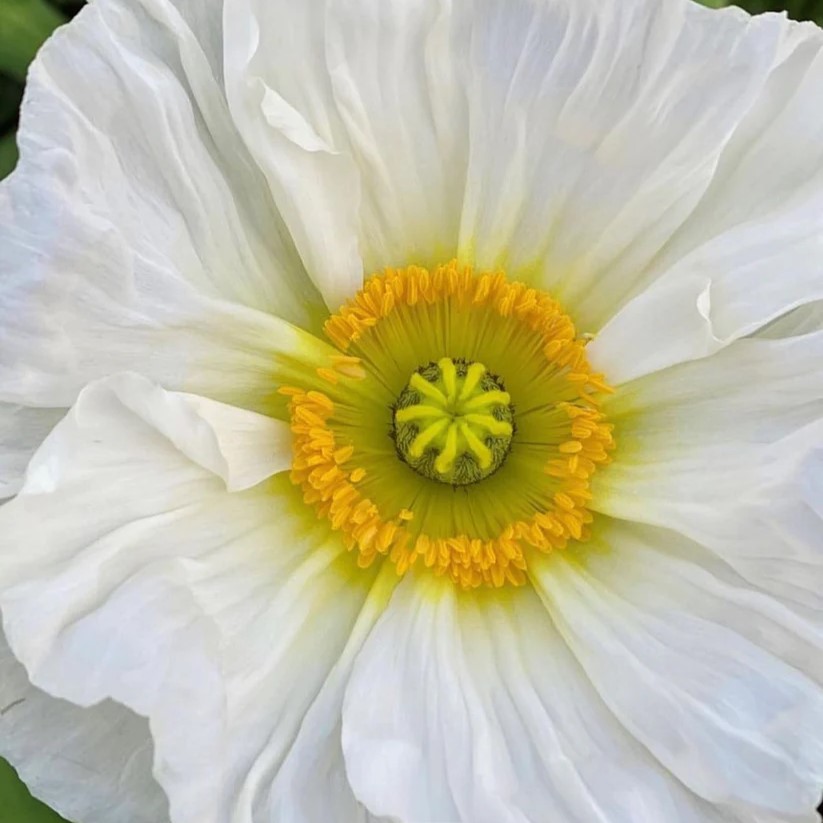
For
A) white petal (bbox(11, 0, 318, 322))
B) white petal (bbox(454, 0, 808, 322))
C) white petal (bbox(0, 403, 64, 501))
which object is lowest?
white petal (bbox(0, 403, 64, 501))

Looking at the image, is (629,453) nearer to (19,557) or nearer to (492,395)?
(492,395)

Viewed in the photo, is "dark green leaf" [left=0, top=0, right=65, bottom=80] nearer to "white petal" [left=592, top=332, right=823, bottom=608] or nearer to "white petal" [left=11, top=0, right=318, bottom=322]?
"white petal" [left=11, top=0, right=318, bottom=322]

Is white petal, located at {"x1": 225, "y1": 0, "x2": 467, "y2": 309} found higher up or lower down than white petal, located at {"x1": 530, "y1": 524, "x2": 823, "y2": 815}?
higher up

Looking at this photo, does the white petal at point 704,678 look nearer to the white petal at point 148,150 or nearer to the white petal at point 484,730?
the white petal at point 484,730

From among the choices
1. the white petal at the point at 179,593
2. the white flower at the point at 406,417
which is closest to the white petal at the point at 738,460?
the white flower at the point at 406,417

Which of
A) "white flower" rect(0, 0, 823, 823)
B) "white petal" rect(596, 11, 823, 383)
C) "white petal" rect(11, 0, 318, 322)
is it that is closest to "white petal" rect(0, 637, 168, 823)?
"white flower" rect(0, 0, 823, 823)

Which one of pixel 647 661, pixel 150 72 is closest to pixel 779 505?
pixel 647 661

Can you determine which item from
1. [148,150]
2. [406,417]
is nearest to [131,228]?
[148,150]

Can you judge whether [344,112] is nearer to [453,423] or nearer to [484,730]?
[453,423]
